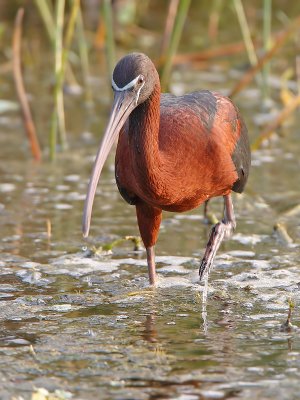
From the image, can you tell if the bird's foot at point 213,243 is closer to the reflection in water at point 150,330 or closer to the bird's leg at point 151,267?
the bird's leg at point 151,267

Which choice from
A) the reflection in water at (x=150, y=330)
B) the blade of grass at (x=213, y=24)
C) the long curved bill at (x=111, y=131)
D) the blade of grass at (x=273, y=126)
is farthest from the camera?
the blade of grass at (x=213, y=24)

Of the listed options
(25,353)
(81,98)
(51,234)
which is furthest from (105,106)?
(25,353)

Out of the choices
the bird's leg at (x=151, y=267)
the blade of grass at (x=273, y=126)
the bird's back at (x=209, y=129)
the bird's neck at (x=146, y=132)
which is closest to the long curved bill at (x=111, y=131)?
the bird's neck at (x=146, y=132)

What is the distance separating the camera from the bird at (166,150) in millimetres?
5402

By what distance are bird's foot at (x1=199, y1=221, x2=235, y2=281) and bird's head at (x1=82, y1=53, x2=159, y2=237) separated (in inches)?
52.1

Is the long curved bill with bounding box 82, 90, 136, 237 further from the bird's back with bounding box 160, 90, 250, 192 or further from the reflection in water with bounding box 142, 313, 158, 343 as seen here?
the reflection in water with bounding box 142, 313, 158, 343

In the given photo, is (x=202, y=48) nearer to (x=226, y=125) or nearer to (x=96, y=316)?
A: (x=226, y=125)

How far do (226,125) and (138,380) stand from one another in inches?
89.1

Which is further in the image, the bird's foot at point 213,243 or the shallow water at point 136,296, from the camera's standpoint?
the bird's foot at point 213,243

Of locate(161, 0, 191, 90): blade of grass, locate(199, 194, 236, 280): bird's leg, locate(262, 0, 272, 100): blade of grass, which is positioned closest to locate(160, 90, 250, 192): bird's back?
locate(199, 194, 236, 280): bird's leg

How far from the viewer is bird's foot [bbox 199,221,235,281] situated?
6.39m

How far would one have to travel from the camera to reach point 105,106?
11195 mm

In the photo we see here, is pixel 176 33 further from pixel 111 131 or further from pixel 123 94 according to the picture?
pixel 111 131

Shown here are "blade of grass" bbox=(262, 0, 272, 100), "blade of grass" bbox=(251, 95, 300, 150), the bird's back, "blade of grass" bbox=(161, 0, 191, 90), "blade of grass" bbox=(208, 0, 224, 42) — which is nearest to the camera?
the bird's back
